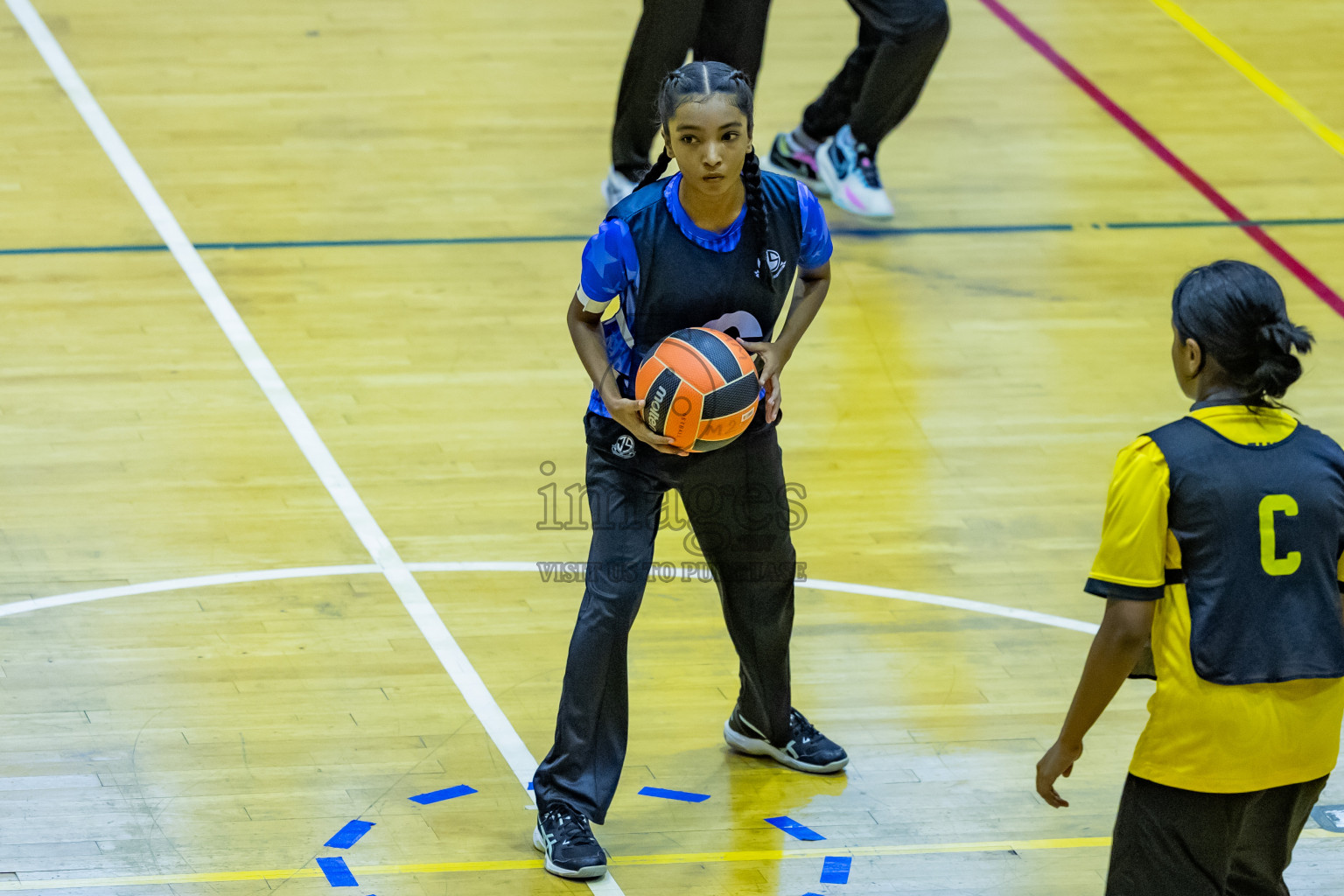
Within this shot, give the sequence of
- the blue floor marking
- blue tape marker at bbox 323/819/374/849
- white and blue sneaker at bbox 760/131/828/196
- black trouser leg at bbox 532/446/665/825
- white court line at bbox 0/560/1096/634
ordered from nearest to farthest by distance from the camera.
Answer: black trouser leg at bbox 532/446/665/825 → blue tape marker at bbox 323/819/374/849 → white court line at bbox 0/560/1096/634 → the blue floor marking → white and blue sneaker at bbox 760/131/828/196

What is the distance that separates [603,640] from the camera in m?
3.67

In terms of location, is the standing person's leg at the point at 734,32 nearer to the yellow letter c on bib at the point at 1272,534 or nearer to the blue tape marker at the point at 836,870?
the blue tape marker at the point at 836,870

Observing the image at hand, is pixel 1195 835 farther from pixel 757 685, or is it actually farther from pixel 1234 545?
pixel 757 685

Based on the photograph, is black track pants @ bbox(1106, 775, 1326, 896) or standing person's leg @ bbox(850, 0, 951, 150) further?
standing person's leg @ bbox(850, 0, 951, 150)

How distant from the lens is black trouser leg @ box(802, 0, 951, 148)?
709 centimetres

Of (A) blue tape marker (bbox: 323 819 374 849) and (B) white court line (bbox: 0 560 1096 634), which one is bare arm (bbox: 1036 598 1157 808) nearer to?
(A) blue tape marker (bbox: 323 819 374 849)

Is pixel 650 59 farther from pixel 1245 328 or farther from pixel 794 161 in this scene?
pixel 1245 328

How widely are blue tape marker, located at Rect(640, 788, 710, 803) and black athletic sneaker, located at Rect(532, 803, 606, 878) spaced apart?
0.31 meters

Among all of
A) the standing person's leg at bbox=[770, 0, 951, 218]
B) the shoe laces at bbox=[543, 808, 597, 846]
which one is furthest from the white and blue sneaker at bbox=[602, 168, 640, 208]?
the shoe laces at bbox=[543, 808, 597, 846]

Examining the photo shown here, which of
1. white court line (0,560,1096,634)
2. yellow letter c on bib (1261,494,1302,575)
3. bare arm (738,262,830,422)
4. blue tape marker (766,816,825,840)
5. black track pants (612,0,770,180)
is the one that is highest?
yellow letter c on bib (1261,494,1302,575)

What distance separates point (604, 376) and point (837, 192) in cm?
420

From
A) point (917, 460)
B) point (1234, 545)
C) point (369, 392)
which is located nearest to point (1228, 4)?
point (917, 460)

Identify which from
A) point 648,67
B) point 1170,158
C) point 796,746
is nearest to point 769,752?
point 796,746

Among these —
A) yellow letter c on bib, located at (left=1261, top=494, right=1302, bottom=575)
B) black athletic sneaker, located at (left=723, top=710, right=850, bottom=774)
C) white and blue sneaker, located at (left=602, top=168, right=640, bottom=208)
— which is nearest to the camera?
yellow letter c on bib, located at (left=1261, top=494, right=1302, bottom=575)
